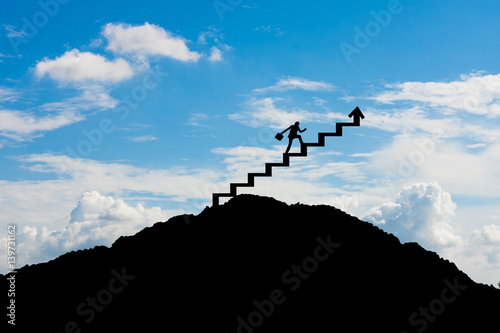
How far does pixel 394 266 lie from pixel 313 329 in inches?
211

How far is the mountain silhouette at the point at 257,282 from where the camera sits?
53.0 ft

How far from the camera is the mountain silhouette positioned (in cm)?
1616

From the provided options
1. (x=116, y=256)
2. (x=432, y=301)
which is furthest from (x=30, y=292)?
(x=432, y=301)

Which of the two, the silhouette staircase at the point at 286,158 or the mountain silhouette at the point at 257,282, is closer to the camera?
the mountain silhouette at the point at 257,282

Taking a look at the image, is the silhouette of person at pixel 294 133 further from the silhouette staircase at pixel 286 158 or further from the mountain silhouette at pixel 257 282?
the mountain silhouette at pixel 257 282

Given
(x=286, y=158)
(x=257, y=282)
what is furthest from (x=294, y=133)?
(x=257, y=282)

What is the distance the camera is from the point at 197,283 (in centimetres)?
1722

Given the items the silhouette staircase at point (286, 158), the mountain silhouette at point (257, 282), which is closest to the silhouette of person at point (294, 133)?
the silhouette staircase at point (286, 158)

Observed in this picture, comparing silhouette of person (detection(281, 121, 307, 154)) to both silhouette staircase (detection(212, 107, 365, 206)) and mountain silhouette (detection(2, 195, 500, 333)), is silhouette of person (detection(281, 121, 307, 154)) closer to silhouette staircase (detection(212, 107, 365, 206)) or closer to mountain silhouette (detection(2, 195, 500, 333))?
silhouette staircase (detection(212, 107, 365, 206))

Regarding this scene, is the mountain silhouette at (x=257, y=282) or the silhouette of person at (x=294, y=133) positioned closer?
the mountain silhouette at (x=257, y=282)

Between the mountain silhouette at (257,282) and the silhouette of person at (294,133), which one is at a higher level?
the silhouette of person at (294,133)

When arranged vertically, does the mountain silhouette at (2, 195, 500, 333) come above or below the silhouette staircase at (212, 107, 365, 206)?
below

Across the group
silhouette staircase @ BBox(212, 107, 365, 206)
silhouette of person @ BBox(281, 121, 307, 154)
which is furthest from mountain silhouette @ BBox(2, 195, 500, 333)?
silhouette of person @ BBox(281, 121, 307, 154)

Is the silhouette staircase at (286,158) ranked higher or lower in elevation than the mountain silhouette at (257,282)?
higher
